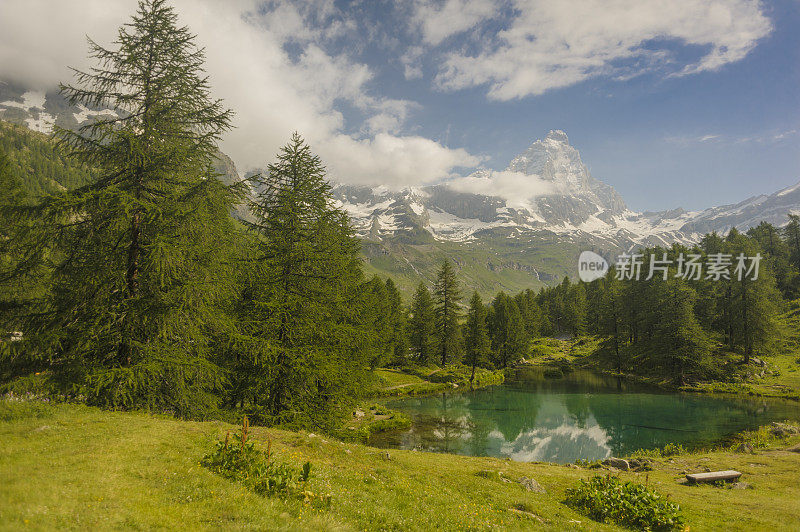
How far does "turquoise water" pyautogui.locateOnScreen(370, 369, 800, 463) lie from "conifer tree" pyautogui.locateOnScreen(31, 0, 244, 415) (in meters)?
20.8


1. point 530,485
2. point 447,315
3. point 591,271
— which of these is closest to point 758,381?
point 447,315

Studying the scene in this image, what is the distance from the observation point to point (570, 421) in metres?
39.3

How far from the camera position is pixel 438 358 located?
76.8 m

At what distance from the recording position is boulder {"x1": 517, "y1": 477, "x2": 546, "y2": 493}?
52.1ft

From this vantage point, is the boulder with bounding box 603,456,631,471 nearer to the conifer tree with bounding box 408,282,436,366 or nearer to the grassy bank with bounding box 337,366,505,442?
the grassy bank with bounding box 337,366,505,442

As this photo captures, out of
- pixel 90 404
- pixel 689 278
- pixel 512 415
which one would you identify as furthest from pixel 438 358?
pixel 90 404

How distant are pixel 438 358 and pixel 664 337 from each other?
41.1 metres

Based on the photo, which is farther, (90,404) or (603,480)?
(603,480)

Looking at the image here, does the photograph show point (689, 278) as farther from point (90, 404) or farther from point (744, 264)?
point (90, 404)

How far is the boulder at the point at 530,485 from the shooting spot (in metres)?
15.9

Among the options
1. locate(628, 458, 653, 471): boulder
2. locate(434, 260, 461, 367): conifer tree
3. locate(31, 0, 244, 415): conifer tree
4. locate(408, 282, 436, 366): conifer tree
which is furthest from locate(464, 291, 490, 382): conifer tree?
locate(31, 0, 244, 415): conifer tree

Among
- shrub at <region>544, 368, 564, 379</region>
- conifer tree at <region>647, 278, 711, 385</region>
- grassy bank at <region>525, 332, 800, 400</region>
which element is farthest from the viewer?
shrub at <region>544, 368, 564, 379</region>

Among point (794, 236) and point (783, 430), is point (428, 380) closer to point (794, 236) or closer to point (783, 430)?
point (783, 430)

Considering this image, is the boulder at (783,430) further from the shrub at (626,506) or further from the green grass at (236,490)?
the shrub at (626,506)
